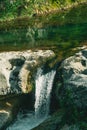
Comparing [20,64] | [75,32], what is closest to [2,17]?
[75,32]

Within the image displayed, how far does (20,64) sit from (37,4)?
2140 inches

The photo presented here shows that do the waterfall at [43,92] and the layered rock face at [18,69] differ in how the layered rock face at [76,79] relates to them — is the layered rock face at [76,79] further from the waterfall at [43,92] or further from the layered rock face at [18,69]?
the layered rock face at [18,69]

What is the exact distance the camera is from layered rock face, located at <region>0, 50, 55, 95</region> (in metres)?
30.1

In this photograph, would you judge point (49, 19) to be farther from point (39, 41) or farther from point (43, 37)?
point (39, 41)

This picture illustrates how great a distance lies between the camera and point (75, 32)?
50.4 meters

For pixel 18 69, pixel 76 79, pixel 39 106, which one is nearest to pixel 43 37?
pixel 18 69

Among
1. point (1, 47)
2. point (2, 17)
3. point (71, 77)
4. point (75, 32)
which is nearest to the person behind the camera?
point (71, 77)

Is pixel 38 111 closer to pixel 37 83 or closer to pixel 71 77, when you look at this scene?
pixel 37 83

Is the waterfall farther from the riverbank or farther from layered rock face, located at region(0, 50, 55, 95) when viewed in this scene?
the riverbank

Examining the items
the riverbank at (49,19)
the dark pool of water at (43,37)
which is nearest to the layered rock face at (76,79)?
the dark pool of water at (43,37)

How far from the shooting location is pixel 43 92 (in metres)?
30.5

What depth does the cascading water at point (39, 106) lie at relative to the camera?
2883 cm

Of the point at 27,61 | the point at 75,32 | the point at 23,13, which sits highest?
the point at 27,61

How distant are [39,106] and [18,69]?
350 cm
